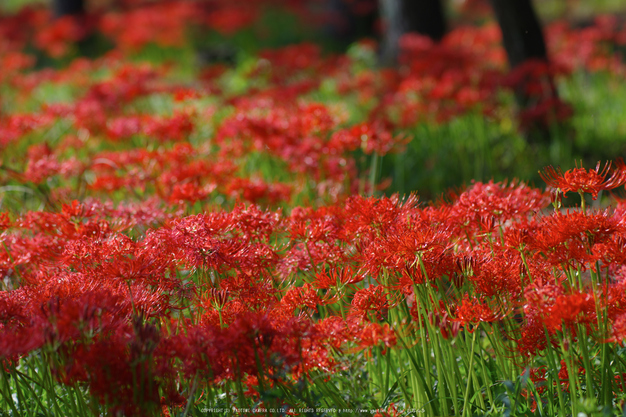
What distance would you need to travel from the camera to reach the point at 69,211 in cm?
225

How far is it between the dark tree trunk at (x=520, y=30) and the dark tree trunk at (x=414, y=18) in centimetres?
227

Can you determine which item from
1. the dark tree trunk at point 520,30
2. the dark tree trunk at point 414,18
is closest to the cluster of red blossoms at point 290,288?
the dark tree trunk at point 520,30

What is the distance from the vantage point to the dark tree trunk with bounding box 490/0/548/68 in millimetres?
5129

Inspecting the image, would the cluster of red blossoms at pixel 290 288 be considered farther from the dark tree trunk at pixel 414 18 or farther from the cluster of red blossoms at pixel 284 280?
the dark tree trunk at pixel 414 18

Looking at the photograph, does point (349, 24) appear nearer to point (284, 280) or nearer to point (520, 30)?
point (520, 30)

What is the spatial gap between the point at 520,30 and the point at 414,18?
7.91 ft

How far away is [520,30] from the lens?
519 cm

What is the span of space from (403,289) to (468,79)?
139 inches

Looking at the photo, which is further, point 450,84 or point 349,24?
point 349,24

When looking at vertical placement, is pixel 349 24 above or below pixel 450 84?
above

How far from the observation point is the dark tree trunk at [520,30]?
5129 mm

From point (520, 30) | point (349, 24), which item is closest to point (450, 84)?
point (520, 30)

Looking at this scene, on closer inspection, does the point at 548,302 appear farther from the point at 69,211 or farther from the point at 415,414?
the point at 69,211

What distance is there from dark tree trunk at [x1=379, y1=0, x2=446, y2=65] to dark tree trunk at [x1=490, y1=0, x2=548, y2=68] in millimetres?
2266
